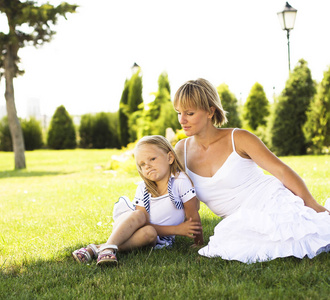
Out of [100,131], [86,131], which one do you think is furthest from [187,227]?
[86,131]

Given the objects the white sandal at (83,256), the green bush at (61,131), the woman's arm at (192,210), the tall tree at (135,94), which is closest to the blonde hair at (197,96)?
the woman's arm at (192,210)

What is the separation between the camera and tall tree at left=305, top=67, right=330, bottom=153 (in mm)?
12703

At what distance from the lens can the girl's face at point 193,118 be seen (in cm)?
305

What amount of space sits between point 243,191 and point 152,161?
0.73m

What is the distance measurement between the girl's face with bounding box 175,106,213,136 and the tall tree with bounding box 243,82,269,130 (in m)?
16.1

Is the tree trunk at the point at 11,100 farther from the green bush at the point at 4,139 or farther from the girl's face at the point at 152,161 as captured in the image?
the girl's face at the point at 152,161

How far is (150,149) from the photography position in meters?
3.11

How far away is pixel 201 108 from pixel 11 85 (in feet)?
45.2

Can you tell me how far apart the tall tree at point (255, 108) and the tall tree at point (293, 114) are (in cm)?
512

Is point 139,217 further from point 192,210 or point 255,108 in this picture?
point 255,108

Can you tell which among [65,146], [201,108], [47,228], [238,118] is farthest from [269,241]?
[65,146]

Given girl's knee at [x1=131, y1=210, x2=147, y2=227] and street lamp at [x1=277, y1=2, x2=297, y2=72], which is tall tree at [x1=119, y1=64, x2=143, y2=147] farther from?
girl's knee at [x1=131, y1=210, x2=147, y2=227]

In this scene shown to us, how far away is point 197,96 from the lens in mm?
3002

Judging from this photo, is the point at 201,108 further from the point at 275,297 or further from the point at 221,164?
the point at 275,297
